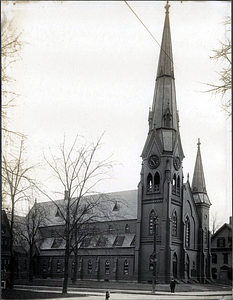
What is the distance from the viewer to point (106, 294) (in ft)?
17.2

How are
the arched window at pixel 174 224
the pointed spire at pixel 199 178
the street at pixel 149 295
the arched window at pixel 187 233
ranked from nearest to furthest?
the street at pixel 149 295 < the pointed spire at pixel 199 178 < the arched window at pixel 174 224 < the arched window at pixel 187 233

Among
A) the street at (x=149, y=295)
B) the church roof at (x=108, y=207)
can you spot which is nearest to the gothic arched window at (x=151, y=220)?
the church roof at (x=108, y=207)

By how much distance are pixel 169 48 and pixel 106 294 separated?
266 centimetres

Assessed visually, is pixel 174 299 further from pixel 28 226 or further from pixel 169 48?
pixel 169 48

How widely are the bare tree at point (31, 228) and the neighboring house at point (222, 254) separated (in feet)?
6.21

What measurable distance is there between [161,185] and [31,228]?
1.55m

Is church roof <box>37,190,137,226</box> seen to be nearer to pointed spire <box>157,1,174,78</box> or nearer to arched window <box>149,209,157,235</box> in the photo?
arched window <box>149,209,157,235</box>

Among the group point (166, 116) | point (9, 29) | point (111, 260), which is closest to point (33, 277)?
point (111, 260)

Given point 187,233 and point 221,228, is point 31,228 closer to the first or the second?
point 187,233

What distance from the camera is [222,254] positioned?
5.38 m

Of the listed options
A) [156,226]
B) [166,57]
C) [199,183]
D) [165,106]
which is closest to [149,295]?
[156,226]

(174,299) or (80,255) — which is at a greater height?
(80,255)

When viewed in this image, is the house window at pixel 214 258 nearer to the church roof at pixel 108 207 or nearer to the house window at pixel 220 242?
the house window at pixel 220 242

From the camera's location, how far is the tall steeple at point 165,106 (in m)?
5.40
